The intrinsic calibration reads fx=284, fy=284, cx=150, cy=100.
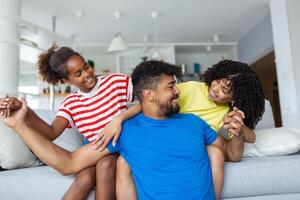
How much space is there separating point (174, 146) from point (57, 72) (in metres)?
0.74

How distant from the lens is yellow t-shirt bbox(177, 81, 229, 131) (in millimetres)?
1303

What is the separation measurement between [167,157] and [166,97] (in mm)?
237

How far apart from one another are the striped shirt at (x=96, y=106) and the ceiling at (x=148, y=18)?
2.68 m

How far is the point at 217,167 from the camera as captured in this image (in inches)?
44.5

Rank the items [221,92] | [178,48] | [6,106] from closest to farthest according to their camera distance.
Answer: [6,106] < [221,92] < [178,48]

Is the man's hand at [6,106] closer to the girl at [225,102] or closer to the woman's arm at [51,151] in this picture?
the woman's arm at [51,151]

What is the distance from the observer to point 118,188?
107 cm

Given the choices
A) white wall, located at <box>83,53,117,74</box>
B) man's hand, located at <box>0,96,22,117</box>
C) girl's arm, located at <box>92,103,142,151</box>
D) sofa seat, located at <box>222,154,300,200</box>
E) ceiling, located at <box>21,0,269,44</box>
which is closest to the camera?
man's hand, located at <box>0,96,22,117</box>

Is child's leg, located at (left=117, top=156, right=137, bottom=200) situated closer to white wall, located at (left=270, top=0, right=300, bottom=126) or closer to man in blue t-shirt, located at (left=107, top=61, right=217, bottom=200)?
man in blue t-shirt, located at (left=107, top=61, right=217, bottom=200)

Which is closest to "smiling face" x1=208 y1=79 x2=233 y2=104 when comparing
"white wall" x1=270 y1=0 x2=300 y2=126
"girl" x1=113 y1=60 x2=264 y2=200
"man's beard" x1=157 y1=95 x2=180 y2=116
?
"girl" x1=113 y1=60 x2=264 y2=200

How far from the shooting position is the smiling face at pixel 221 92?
50.8 inches

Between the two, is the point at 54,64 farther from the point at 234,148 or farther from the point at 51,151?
the point at 234,148

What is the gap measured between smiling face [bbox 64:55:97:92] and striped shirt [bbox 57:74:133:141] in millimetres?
44

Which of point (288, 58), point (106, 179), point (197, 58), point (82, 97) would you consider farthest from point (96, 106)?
point (197, 58)
